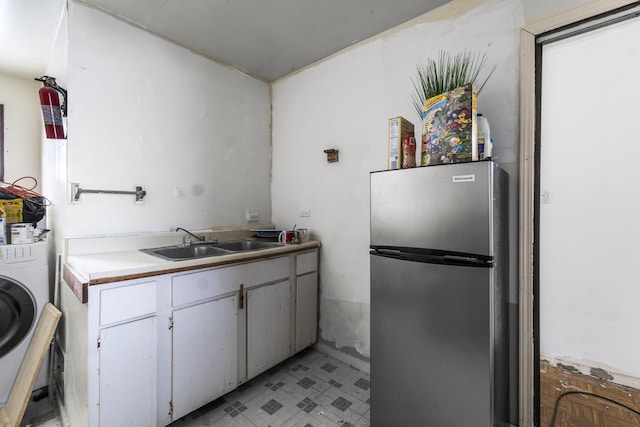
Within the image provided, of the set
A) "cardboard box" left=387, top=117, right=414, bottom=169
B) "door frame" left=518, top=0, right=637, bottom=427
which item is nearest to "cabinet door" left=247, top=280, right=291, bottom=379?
"cardboard box" left=387, top=117, right=414, bottom=169

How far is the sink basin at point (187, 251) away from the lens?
1.89 metres

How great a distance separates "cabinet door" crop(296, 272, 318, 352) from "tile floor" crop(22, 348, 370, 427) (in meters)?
0.21

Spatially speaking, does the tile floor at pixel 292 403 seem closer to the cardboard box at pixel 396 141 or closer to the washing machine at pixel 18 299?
the washing machine at pixel 18 299

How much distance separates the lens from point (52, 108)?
1770mm

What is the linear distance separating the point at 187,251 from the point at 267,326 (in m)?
0.81

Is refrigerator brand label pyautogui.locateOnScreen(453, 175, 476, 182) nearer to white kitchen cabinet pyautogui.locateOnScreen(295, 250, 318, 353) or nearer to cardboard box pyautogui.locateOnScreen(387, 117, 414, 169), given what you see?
cardboard box pyautogui.locateOnScreen(387, 117, 414, 169)

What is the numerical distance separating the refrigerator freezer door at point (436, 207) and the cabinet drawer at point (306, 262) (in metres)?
0.92

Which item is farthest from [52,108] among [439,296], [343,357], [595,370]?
[595,370]

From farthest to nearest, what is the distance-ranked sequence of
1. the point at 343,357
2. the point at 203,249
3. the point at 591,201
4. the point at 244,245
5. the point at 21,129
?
the point at 21,129 → the point at 244,245 → the point at 343,357 → the point at 203,249 → the point at 591,201

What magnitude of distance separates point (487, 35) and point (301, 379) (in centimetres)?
256

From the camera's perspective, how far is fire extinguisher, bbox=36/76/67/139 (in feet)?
5.75

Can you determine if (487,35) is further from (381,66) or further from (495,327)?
(495,327)

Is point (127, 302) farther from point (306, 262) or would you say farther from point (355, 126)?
point (355, 126)

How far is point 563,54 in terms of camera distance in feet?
4.94
